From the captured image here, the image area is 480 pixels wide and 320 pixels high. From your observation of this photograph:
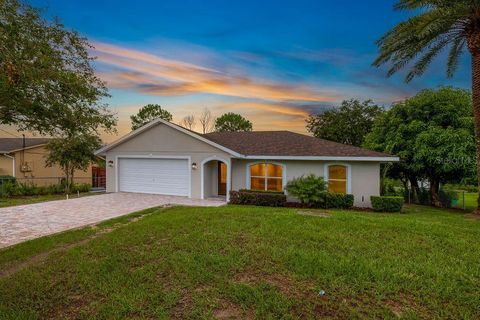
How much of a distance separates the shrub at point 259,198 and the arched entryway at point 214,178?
1579 mm

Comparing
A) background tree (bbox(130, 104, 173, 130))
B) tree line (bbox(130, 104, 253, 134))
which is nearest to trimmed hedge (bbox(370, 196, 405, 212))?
tree line (bbox(130, 104, 253, 134))

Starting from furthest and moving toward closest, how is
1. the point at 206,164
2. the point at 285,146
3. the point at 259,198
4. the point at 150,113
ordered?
the point at 150,113 → the point at 285,146 → the point at 206,164 → the point at 259,198

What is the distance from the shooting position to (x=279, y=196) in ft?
44.1

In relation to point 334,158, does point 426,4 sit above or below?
above

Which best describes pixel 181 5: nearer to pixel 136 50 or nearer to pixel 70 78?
pixel 136 50

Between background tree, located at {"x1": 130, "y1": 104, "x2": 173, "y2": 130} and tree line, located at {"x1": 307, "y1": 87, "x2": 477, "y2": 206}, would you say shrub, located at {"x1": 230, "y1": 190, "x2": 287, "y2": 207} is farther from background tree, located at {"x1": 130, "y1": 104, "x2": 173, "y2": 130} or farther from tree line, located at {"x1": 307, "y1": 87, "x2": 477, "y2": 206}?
background tree, located at {"x1": 130, "y1": 104, "x2": 173, "y2": 130}

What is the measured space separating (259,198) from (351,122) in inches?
898

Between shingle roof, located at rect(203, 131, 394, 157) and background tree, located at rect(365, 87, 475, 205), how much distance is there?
3.66 meters

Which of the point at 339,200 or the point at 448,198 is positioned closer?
the point at 339,200

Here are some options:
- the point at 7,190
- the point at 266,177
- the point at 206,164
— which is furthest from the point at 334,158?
the point at 7,190

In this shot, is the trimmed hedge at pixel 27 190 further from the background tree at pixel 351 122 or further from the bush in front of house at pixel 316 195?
the background tree at pixel 351 122

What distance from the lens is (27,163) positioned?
942 inches

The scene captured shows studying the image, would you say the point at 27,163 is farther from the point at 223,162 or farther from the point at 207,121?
the point at 207,121

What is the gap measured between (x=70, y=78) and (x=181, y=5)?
26.9 feet
